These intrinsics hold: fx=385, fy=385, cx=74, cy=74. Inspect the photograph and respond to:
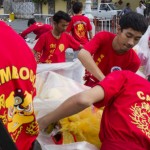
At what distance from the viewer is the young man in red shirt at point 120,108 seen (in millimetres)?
1702

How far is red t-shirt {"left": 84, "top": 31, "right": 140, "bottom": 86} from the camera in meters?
2.83

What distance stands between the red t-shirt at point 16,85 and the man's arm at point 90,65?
44.1 inches

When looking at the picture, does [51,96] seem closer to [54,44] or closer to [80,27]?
[54,44]

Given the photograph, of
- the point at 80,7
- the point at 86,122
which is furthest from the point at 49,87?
the point at 80,7

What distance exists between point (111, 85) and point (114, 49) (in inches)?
43.6

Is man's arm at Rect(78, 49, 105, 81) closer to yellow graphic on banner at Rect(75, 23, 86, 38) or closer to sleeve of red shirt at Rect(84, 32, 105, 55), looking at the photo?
sleeve of red shirt at Rect(84, 32, 105, 55)

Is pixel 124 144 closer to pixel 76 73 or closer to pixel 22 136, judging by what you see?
pixel 22 136

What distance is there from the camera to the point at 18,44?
4.43 ft

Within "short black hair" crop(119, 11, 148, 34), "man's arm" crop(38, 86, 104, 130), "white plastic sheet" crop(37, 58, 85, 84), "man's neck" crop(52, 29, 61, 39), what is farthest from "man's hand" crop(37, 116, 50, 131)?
"man's neck" crop(52, 29, 61, 39)

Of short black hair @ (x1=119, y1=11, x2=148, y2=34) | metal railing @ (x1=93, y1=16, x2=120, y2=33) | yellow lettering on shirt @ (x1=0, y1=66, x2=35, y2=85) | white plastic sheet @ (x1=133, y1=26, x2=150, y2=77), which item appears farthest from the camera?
metal railing @ (x1=93, y1=16, x2=120, y2=33)

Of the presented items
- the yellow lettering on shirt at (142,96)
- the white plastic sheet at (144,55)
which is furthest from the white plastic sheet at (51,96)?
the white plastic sheet at (144,55)

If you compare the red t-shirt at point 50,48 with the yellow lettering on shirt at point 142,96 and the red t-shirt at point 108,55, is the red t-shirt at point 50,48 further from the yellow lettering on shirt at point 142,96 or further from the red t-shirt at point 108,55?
the yellow lettering on shirt at point 142,96

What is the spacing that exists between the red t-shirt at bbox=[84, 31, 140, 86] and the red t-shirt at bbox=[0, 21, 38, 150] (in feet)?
4.69

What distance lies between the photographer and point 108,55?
2867 mm
